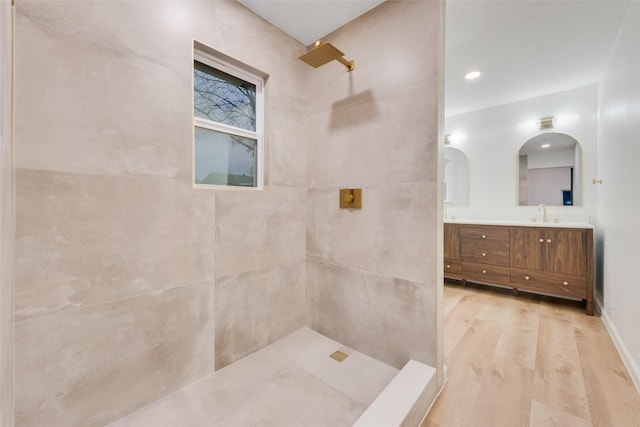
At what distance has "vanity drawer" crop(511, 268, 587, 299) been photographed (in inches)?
107

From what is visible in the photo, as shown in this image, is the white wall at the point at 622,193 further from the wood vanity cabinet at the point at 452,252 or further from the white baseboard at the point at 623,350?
the wood vanity cabinet at the point at 452,252

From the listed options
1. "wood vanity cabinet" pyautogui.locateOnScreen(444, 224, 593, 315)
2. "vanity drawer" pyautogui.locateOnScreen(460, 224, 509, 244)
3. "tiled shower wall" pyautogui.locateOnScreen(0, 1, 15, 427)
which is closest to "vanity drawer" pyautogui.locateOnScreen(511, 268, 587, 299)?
"wood vanity cabinet" pyautogui.locateOnScreen(444, 224, 593, 315)

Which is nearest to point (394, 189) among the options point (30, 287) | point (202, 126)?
point (202, 126)

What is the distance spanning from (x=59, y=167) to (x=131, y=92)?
478 mm

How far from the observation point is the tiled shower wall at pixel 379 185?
5.13ft

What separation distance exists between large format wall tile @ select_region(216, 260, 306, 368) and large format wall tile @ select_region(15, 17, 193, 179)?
829 mm

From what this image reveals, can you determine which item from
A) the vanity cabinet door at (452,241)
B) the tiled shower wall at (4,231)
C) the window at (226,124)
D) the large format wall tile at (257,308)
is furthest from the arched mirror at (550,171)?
the tiled shower wall at (4,231)

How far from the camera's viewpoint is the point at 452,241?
354cm

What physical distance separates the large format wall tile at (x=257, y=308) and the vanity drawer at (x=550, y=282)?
8.73ft

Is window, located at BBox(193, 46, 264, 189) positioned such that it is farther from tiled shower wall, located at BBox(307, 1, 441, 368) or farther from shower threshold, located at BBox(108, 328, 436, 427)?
shower threshold, located at BBox(108, 328, 436, 427)

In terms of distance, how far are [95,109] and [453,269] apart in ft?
12.9

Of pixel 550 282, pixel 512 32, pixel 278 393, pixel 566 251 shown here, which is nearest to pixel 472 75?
pixel 512 32

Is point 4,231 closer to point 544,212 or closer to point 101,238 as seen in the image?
point 101,238

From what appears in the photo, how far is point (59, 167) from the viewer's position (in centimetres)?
111
